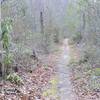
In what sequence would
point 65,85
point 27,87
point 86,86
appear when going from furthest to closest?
point 65,85 → point 86,86 → point 27,87

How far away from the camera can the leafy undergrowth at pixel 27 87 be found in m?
9.40

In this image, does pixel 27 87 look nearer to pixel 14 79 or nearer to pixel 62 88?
pixel 14 79

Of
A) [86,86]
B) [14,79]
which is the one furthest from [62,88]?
[14,79]

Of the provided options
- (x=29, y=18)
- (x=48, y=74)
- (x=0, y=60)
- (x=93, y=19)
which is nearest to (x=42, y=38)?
(x=29, y=18)

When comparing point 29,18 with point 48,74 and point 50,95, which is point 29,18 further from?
point 50,95

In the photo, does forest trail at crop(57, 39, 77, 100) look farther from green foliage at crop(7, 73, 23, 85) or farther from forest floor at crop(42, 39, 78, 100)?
green foliage at crop(7, 73, 23, 85)

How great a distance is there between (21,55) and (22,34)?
187 centimetres

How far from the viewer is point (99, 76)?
40.5 feet

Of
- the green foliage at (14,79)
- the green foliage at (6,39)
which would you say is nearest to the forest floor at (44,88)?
the green foliage at (14,79)

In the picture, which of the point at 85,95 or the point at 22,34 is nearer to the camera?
the point at 85,95

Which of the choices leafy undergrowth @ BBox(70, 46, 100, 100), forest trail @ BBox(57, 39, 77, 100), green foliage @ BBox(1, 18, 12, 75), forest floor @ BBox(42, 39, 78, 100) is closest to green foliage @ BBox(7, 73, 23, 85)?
green foliage @ BBox(1, 18, 12, 75)

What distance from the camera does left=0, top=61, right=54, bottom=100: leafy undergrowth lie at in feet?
30.8

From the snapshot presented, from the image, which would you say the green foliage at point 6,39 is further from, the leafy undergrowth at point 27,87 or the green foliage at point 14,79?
the leafy undergrowth at point 27,87

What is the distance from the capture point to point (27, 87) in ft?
36.1
